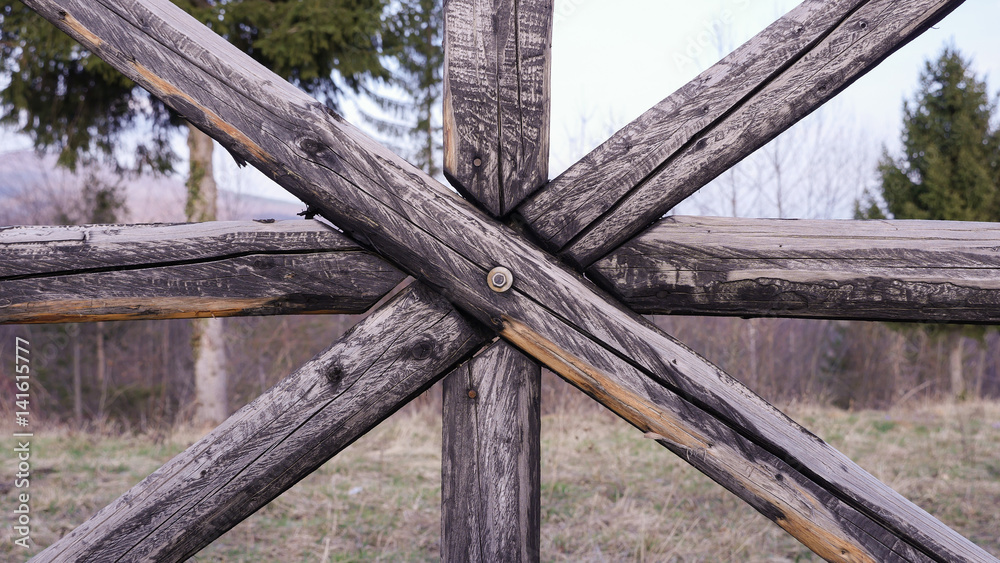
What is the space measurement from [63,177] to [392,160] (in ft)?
43.5

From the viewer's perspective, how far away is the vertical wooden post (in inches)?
56.9

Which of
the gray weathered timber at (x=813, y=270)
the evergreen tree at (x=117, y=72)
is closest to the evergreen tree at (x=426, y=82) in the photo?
the evergreen tree at (x=117, y=72)

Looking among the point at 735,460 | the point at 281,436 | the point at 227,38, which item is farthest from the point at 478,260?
the point at 227,38

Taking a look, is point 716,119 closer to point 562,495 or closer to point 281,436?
point 281,436

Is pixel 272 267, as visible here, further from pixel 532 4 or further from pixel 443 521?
pixel 532 4

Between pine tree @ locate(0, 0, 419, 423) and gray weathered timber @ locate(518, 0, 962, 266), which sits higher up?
pine tree @ locate(0, 0, 419, 423)

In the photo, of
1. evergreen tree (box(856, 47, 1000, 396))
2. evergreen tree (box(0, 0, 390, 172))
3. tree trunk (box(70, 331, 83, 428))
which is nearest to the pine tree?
evergreen tree (box(0, 0, 390, 172))

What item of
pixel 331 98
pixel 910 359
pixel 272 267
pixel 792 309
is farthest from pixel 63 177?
pixel 910 359

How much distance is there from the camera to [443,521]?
1.50 metres

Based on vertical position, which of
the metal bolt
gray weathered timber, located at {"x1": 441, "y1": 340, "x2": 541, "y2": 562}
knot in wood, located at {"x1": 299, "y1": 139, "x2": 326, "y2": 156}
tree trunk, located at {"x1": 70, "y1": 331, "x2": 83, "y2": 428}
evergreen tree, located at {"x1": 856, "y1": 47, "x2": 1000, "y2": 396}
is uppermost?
evergreen tree, located at {"x1": 856, "y1": 47, "x2": 1000, "y2": 396}

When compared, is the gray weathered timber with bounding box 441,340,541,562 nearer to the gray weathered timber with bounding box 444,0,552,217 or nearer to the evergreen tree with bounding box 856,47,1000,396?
the gray weathered timber with bounding box 444,0,552,217

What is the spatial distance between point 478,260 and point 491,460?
0.51 metres

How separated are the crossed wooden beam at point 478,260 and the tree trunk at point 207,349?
22.5 feet

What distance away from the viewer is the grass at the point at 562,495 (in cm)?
356
